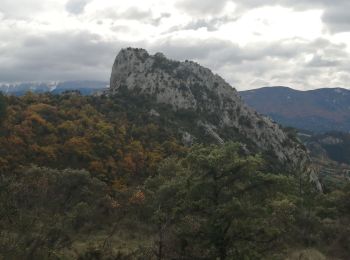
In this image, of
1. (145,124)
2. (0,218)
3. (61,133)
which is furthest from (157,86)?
(0,218)

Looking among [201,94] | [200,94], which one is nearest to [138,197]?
[200,94]

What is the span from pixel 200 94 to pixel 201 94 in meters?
0.33

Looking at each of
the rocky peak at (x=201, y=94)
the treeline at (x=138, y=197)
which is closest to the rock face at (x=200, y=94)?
the rocky peak at (x=201, y=94)

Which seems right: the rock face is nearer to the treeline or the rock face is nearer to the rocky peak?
the rocky peak

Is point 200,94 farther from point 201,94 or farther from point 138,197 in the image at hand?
point 138,197

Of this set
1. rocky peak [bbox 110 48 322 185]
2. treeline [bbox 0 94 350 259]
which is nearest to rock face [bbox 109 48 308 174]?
rocky peak [bbox 110 48 322 185]

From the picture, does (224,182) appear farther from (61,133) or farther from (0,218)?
(61,133)

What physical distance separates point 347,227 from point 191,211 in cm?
1965

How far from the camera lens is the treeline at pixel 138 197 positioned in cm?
2100

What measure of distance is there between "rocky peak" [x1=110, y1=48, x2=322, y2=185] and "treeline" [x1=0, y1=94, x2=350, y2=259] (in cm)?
1847

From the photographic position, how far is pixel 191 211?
2272cm

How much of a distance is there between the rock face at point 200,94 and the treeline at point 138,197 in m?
18.8

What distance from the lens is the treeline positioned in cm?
2100

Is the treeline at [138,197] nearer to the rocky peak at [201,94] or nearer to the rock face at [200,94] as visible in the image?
the rocky peak at [201,94]
